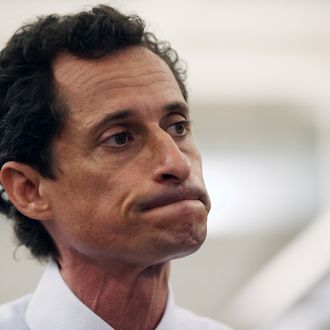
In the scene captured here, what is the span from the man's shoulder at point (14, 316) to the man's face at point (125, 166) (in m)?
0.25

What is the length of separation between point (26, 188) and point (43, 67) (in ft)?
0.84

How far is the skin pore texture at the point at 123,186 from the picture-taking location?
1.31m

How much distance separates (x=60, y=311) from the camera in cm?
147

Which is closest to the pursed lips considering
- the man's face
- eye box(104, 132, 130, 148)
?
the man's face

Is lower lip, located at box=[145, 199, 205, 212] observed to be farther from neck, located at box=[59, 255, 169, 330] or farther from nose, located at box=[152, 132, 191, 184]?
neck, located at box=[59, 255, 169, 330]

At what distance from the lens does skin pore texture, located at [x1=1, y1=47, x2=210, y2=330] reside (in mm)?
1312

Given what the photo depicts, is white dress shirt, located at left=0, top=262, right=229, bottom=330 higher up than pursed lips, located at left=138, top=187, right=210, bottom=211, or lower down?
lower down

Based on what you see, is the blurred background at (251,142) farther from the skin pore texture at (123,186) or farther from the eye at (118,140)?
the eye at (118,140)

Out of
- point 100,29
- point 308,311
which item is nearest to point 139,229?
point 100,29

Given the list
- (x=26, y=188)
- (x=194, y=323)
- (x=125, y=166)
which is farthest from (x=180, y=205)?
(x=194, y=323)

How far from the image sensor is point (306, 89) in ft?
13.1

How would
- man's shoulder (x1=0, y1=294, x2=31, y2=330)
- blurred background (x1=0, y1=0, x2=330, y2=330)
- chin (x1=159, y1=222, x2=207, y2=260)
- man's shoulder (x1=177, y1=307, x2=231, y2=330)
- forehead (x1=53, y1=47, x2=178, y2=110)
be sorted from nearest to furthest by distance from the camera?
chin (x1=159, y1=222, x2=207, y2=260), forehead (x1=53, y1=47, x2=178, y2=110), man's shoulder (x1=0, y1=294, x2=31, y2=330), man's shoulder (x1=177, y1=307, x2=231, y2=330), blurred background (x1=0, y1=0, x2=330, y2=330)

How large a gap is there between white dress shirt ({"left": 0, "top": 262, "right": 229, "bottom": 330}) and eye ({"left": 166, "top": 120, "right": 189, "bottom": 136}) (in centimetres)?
34

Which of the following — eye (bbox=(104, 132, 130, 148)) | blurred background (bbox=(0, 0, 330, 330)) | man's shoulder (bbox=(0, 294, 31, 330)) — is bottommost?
blurred background (bbox=(0, 0, 330, 330))
